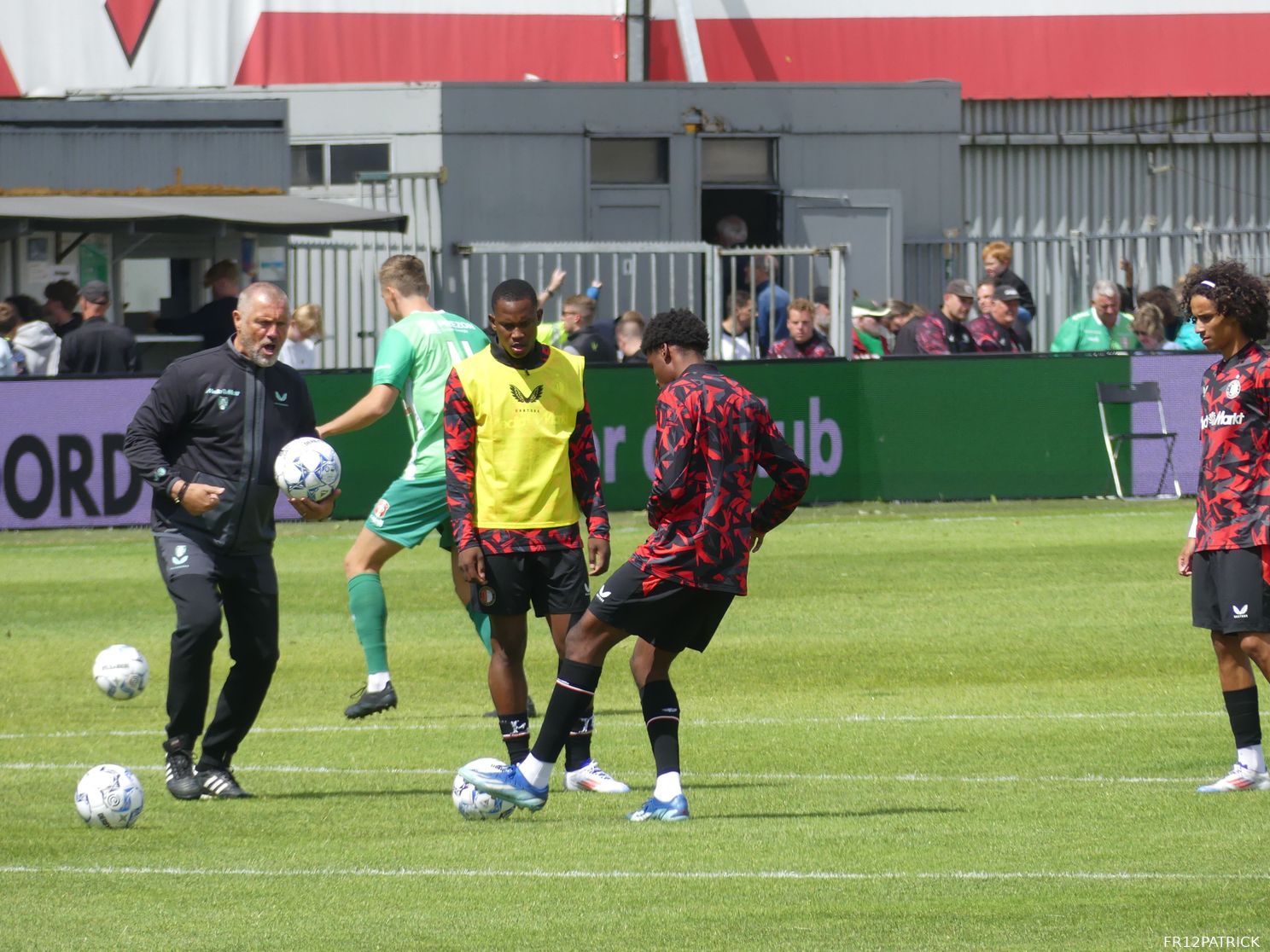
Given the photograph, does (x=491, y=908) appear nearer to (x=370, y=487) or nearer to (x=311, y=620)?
(x=311, y=620)

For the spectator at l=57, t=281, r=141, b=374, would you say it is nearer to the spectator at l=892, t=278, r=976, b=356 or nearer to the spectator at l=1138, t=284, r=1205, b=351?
the spectator at l=892, t=278, r=976, b=356

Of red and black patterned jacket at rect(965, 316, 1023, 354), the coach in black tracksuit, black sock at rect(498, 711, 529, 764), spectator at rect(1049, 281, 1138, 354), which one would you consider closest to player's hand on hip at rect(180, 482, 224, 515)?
the coach in black tracksuit

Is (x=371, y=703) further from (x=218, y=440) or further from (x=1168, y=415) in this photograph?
(x=1168, y=415)

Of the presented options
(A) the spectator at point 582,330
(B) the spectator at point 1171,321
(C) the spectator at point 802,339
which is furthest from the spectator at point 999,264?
(A) the spectator at point 582,330

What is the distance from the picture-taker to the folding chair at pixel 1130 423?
21859mm

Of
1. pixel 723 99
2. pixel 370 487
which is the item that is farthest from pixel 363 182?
pixel 370 487

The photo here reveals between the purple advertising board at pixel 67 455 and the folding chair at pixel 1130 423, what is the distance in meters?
7.97

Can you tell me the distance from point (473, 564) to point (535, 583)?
1.11 feet

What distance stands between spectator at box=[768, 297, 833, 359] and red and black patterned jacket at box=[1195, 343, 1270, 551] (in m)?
12.9

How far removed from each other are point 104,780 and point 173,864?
0.84 m

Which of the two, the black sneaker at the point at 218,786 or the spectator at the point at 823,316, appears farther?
the spectator at the point at 823,316

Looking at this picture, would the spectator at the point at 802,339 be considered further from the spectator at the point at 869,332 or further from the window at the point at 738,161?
the window at the point at 738,161

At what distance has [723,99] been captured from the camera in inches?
1122

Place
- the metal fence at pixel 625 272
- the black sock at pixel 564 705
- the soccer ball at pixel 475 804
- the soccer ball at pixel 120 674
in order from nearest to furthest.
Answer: the black sock at pixel 564 705 < the soccer ball at pixel 475 804 < the soccer ball at pixel 120 674 < the metal fence at pixel 625 272
